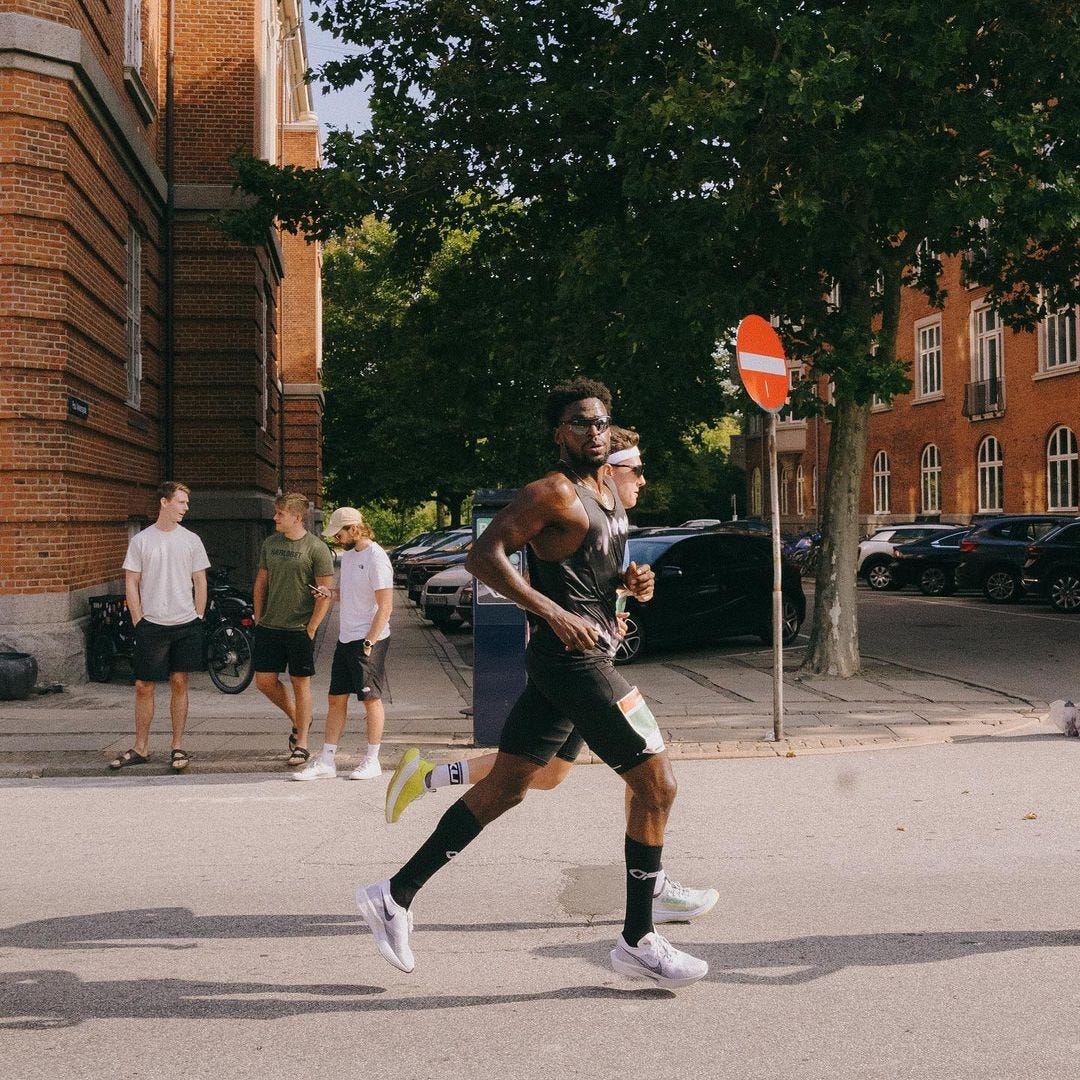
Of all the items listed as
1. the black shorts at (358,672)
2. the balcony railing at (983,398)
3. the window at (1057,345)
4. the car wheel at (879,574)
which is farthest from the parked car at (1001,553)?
the black shorts at (358,672)

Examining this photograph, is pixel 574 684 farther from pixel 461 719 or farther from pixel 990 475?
pixel 990 475

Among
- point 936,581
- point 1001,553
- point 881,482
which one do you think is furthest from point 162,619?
point 881,482

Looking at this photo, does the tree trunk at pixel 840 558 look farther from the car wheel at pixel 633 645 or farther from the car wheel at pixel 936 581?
the car wheel at pixel 936 581

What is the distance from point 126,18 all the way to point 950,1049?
51.0 feet

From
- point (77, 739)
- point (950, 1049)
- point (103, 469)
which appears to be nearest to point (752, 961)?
point (950, 1049)

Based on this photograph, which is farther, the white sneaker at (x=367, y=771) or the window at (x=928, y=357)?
the window at (x=928, y=357)

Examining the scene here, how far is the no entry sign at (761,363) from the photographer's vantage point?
983 centimetres

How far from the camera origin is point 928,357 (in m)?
43.7

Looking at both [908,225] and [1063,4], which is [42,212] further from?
[1063,4]

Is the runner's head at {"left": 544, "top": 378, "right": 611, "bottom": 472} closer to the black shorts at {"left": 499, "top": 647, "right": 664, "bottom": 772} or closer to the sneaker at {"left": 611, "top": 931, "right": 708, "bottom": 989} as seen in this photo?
Answer: the black shorts at {"left": 499, "top": 647, "right": 664, "bottom": 772}

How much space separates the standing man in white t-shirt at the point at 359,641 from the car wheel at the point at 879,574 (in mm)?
23720

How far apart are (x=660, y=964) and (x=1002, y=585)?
914 inches

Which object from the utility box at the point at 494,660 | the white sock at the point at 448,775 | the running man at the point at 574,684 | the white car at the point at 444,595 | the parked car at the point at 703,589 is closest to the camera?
the running man at the point at 574,684

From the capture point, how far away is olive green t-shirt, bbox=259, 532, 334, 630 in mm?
8766
